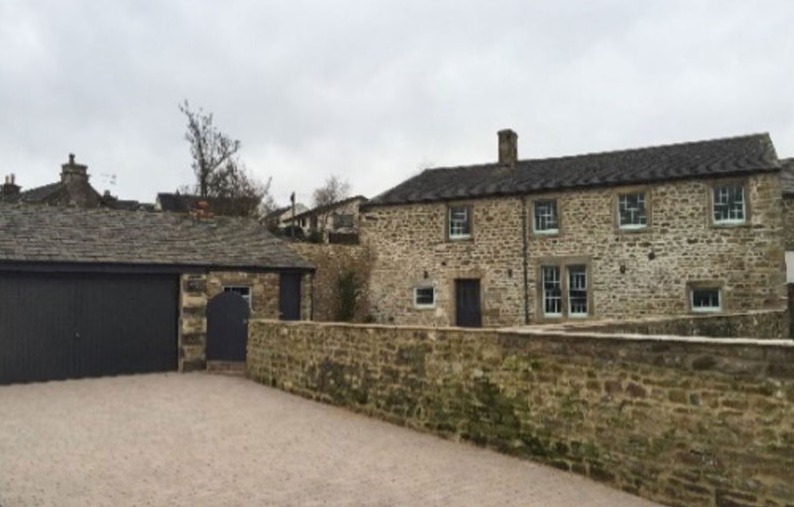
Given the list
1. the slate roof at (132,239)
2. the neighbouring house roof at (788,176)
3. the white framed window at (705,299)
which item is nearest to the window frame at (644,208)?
the white framed window at (705,299)

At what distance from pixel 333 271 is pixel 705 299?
44.5 feet

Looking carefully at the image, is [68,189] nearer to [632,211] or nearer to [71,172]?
[71,172]

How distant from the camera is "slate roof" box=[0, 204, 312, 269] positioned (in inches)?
599

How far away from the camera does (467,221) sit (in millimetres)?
23953

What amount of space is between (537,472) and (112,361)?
1165 centimetres

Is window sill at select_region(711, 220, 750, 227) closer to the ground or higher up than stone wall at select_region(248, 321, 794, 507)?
higher up

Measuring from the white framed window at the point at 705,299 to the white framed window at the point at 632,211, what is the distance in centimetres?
261

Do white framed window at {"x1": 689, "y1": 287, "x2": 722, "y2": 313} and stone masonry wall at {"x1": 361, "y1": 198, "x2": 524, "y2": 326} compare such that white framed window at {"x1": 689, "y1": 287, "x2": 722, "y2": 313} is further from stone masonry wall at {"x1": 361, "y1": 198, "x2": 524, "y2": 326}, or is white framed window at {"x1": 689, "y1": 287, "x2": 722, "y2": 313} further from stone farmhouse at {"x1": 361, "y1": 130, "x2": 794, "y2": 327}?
stone masonry wall at {"x1": 361, "y1": 198, "x2": 524, "y2": 326}

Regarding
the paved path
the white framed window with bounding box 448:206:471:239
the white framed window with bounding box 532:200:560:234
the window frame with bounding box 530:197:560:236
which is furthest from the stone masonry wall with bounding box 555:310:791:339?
the white framed window with bounding box 448:206:471:239

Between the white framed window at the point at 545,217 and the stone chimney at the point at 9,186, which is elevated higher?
the stone chimney at the point at 9,186

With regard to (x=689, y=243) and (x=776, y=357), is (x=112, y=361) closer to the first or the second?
(x=776, y=357)

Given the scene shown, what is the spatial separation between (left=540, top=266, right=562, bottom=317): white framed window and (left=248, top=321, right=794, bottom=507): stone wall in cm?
1237

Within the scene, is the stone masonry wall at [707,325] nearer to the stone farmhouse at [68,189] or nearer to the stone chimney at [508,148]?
the stone chimney at [508,148]

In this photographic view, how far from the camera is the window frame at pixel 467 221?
23.8 m
